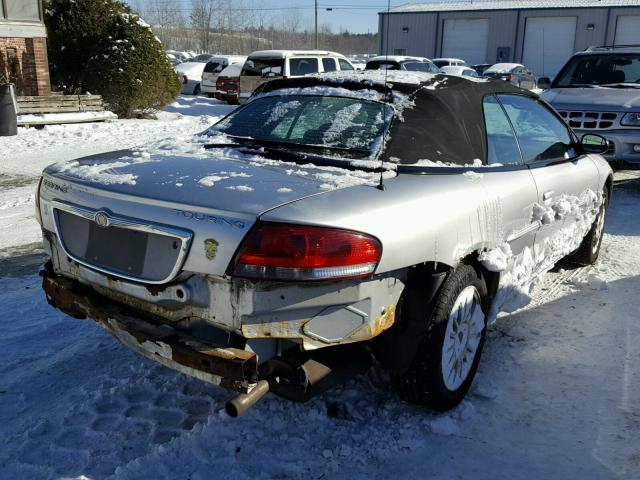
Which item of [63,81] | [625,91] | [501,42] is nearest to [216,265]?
[625,91]

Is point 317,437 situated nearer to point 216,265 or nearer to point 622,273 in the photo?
point 216,265

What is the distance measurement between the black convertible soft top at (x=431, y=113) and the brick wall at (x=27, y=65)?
567 inches

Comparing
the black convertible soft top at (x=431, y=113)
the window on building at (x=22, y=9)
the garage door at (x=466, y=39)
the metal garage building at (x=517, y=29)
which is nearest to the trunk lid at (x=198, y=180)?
the black convertible soft top at (x=431, y=113)

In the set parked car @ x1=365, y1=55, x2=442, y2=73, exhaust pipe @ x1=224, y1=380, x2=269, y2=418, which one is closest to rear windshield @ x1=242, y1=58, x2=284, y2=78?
parked car @ x1=365, y1=55, x2=442, y2=73

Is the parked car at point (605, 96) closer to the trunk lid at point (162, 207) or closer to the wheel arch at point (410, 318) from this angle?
the wheel arch at point (410, 318)

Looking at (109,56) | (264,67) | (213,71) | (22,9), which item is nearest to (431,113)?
(109,56)

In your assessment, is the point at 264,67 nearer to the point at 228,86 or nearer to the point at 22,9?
the point at 228,86

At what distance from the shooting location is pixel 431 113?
11.0 feet

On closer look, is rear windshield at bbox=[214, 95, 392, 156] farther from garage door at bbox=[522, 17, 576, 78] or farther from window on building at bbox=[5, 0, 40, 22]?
garage door at bbox=[522, 17, 576, 78]

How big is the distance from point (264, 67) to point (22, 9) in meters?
6.36

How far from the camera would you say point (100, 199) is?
2.70m

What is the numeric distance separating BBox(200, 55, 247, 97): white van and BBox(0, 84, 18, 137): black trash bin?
12164mm

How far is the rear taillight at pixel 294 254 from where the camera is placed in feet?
7.63

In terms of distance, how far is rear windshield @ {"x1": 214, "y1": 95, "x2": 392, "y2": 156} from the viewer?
328 cm
